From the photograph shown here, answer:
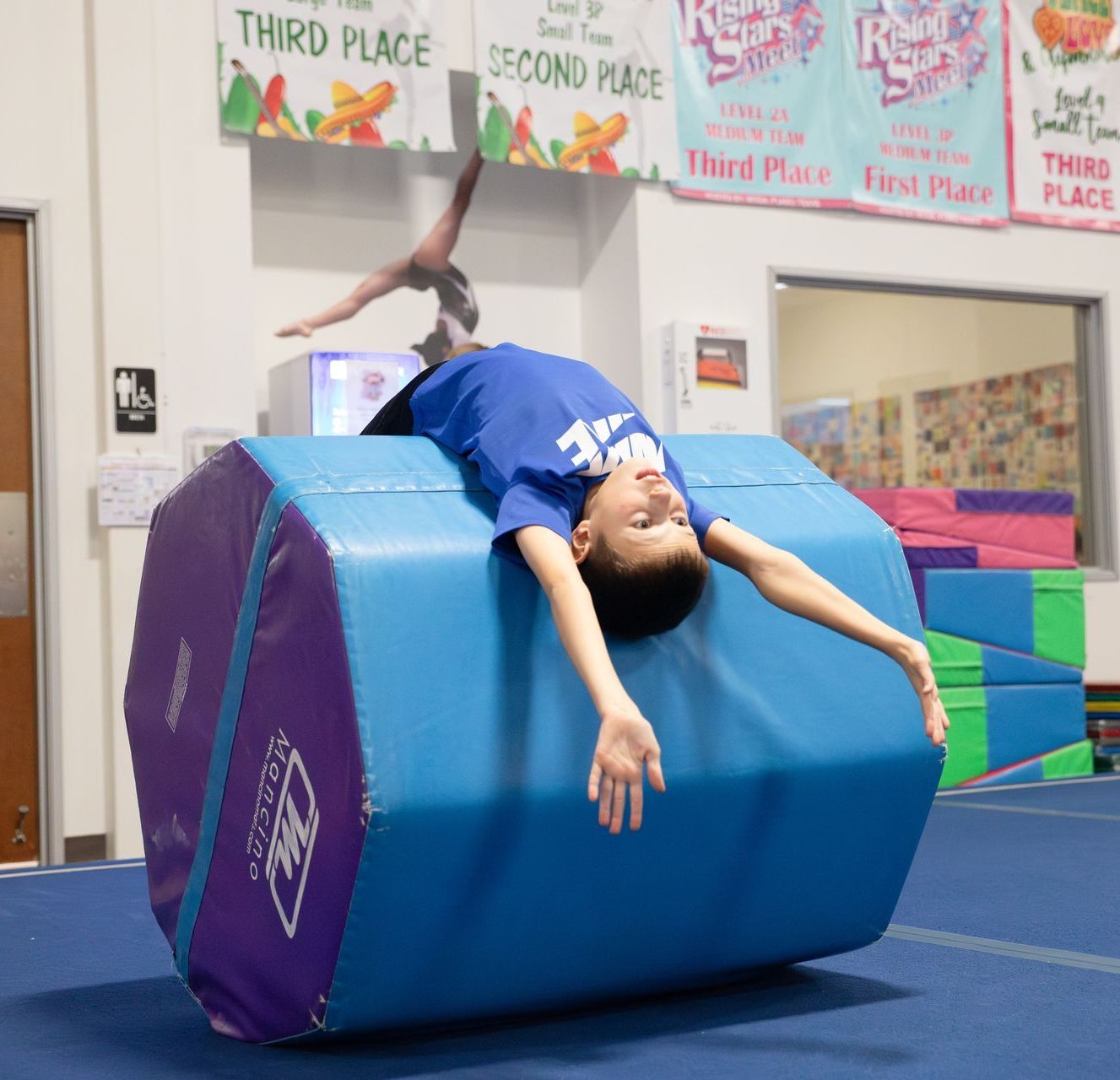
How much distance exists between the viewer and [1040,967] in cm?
228

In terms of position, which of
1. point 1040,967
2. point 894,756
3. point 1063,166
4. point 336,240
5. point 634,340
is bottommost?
point 1040,967

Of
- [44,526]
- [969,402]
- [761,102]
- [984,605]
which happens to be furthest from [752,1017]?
[969,402]

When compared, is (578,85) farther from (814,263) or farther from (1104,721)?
(1104,721)

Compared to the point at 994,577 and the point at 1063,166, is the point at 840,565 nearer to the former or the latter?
the point at 994,577

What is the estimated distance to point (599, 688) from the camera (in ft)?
5.53

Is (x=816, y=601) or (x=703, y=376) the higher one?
(x=703, y=376)

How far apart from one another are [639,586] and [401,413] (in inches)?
28.6

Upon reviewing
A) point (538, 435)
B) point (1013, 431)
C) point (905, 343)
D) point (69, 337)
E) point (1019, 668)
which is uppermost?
point (905, 343)

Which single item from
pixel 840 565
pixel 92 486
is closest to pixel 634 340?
pixel 92 486

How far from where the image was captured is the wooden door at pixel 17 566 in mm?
4258

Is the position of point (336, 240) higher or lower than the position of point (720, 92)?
lower

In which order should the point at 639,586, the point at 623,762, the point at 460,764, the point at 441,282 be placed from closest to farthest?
1. the point at 623,762
2. the point at 460,764
3. the point at 639,586
4. the point at 441,282

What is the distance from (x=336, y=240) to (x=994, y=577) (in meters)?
2.57

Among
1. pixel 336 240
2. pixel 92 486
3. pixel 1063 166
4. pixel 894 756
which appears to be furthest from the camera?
pixel 1063 166
